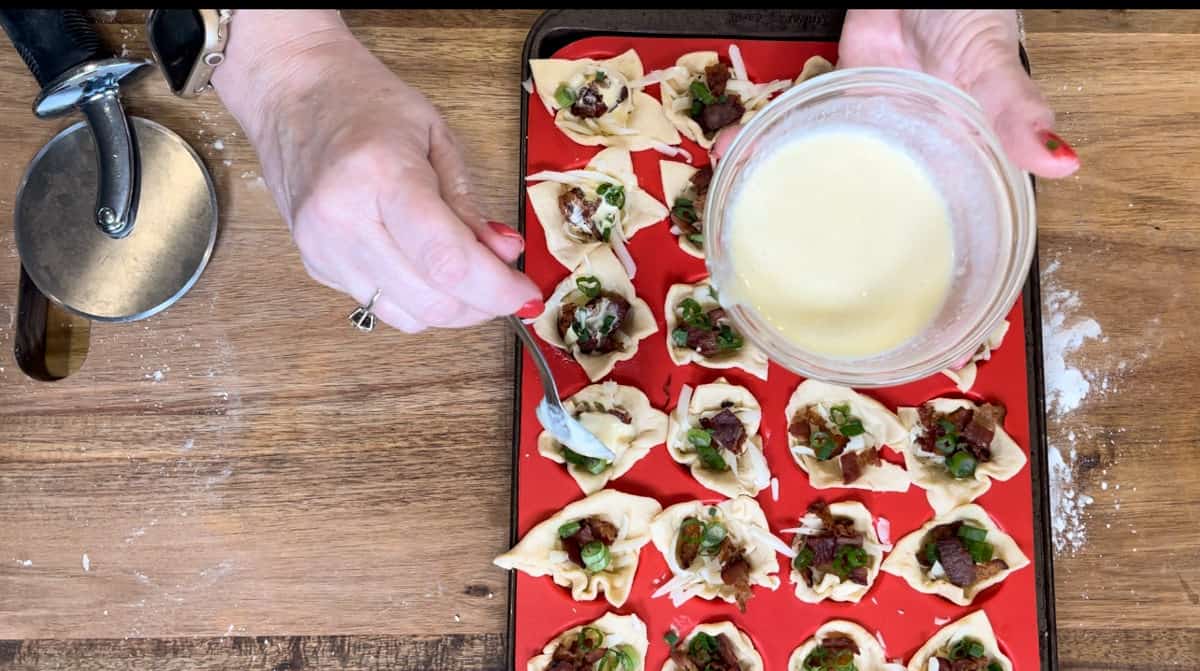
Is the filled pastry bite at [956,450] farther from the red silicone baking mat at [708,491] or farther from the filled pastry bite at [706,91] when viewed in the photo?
the filled pastry bite at [706,91]

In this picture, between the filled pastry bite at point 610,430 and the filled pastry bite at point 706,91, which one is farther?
the filled pastry bite at point 706,91

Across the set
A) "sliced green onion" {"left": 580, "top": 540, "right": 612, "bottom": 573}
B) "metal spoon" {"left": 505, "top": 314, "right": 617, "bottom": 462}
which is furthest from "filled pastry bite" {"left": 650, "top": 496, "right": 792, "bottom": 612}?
"metal spoon" {"left": 505, "top": 314, "right": 617, "bottom": 462}

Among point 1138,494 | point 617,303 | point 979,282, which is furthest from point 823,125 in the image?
point 1138,494

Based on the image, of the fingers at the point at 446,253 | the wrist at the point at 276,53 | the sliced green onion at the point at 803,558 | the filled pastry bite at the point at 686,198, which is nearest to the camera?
the fingers at the point at 446,253

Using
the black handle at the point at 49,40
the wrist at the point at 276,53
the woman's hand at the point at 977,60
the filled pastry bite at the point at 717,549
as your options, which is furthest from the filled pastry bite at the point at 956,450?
the black handle at the point at 49,40

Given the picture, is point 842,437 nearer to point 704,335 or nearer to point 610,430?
point 704,335

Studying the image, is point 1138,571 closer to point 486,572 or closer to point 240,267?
point 486,572

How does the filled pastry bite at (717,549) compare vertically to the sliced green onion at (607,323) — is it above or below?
below
